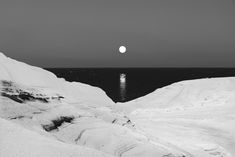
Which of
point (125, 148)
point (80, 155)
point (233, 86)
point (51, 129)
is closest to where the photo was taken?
point (80, 155)

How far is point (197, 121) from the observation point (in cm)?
1455

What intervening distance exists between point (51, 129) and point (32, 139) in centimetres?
182

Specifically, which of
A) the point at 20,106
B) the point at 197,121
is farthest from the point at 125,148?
the point at 197,121

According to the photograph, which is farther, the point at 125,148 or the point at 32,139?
the point at 125,148

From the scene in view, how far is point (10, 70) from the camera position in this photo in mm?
9477

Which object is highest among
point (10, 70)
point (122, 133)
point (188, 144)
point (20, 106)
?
point (10, 70)

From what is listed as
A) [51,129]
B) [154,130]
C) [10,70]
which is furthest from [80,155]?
[154,130]

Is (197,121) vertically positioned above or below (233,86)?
below

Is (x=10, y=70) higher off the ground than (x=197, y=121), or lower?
higher

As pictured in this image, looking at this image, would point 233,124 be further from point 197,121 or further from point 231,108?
point 231,108

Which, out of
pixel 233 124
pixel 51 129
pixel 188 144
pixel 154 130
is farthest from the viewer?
pixel 233 124

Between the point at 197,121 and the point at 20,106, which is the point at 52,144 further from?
the point at 197,121

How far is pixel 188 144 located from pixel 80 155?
18.0 ft

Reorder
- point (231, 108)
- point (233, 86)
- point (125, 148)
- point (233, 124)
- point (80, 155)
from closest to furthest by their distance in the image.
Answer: point (80, 155) → point (125, 148) → point (233, 124) → point (231, 108) → point (233, 86)
